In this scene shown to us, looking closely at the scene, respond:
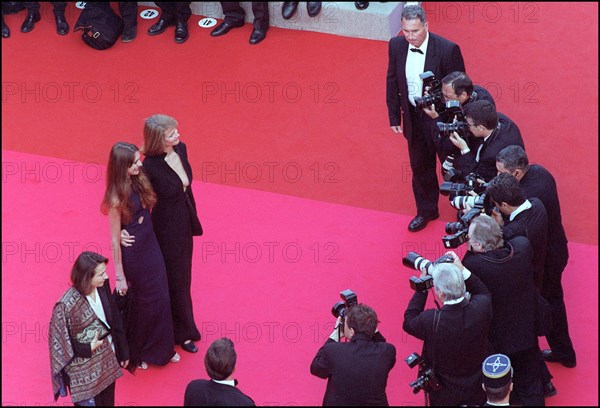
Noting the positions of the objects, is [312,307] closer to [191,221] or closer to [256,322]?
[256,322]

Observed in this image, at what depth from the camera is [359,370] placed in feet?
14.6

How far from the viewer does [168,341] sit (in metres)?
5.79

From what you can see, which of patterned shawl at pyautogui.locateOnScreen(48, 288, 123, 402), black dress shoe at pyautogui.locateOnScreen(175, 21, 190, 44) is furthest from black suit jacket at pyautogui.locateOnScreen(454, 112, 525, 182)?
black dress shoe at pyautogui.locateOnScreen(175, 21, 190, 44)

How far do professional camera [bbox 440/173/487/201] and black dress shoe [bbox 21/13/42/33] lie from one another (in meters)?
5.42

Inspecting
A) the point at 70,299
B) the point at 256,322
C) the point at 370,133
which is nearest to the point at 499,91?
the point at 370,133

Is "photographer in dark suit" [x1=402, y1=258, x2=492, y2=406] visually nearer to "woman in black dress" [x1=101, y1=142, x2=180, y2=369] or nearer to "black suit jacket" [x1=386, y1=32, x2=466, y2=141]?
"woman in black dress" [x1=101, y1=142, x2=180, y2=369]

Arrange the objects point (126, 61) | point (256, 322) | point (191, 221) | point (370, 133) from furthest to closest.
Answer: point (126, 61) < point (370, 133) < point (256, 322) < point (191, 221)

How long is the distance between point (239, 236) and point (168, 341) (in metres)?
1.37

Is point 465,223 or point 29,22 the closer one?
point 465,223

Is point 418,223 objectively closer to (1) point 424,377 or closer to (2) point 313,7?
(1) point 424,377

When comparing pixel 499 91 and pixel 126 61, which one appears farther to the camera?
pixel 126 61

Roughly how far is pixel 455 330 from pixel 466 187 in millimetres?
1297

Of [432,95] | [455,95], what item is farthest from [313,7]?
[455,95]

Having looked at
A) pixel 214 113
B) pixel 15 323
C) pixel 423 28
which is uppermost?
pixel 423 28
